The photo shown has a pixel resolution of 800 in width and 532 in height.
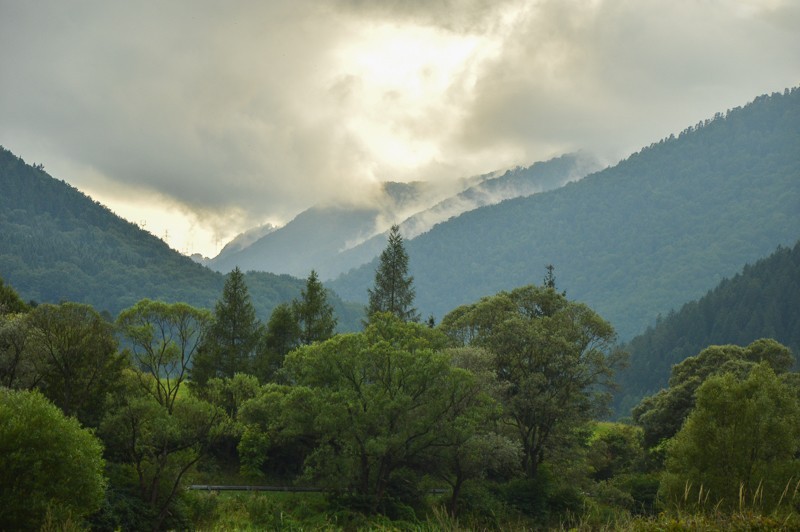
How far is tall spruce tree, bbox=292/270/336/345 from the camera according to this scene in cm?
6369

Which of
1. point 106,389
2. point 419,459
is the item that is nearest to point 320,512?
point 419,459

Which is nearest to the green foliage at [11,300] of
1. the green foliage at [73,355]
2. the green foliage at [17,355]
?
the green foliage at [17,355]

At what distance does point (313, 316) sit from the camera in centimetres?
6469

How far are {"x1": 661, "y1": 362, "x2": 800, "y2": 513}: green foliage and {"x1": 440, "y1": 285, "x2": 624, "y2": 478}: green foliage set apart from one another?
11405mm

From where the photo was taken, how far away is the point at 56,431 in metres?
25.8

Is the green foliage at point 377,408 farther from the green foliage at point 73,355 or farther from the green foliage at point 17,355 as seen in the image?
the green foliage at point 17,355

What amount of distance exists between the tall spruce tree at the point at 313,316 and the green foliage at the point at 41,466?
120 feet

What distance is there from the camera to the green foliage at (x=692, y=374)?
201ft

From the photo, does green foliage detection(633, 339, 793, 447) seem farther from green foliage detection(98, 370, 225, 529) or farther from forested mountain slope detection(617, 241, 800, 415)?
forested mountain slope detection(617, 241, 800, 415)

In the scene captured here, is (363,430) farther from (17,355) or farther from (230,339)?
(230,339)

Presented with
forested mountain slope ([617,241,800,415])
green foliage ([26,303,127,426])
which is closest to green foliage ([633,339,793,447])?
green foliage ([26,303,127,426])

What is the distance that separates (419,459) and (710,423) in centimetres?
1803

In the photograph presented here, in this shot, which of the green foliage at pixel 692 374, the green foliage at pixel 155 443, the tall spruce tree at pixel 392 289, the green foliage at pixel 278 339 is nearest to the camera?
the green foliage at pixel 155 443

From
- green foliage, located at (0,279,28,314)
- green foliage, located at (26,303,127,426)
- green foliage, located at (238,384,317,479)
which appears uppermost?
green foliage, located at (0,279,28,314)
